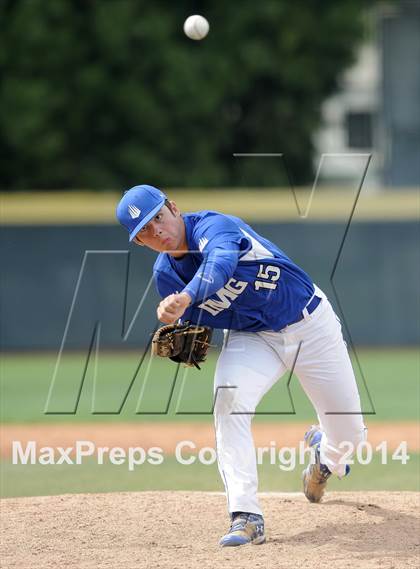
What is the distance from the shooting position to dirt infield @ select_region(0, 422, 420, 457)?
8039 millimetres

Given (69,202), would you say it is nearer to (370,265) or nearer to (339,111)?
(370,265)

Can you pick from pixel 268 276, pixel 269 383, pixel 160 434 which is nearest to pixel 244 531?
pixel 269 383

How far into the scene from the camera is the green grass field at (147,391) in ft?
31.2

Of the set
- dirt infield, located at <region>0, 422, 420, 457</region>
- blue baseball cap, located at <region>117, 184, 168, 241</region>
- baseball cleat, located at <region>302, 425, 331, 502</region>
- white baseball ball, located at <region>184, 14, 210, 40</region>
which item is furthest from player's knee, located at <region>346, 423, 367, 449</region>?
white baseball ball, located at <region>184, 14, 210, 40</region>

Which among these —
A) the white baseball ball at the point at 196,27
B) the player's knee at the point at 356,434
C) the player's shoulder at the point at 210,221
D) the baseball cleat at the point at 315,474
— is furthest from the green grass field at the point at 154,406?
the white baseball ball at the point at 196,27

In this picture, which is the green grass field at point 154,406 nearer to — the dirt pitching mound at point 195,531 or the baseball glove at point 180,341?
the dirt pitching mound at point 195,531

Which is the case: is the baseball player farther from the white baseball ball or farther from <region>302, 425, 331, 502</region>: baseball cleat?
the white baseball ball

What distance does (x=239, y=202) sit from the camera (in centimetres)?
1377

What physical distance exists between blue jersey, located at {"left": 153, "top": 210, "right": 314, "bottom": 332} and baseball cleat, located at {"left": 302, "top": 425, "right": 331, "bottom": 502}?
90 centimetres

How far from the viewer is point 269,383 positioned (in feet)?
16.0

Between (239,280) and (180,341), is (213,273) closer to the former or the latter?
(239,280)

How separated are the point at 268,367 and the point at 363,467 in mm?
2622

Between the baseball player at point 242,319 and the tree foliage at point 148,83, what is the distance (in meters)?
14.6

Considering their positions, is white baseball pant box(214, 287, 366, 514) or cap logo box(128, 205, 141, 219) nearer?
cap logo box(128, 205, 141, 219)
